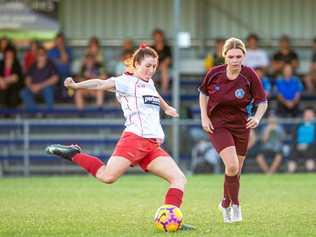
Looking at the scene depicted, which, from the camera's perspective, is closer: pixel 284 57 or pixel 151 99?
pixel 151 99

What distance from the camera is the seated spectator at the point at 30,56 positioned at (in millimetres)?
22625

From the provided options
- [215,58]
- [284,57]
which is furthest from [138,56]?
[284,57]

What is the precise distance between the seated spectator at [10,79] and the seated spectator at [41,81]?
0.59 feet

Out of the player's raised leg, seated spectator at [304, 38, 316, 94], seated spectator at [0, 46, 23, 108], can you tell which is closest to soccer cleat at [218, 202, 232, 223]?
the player's raised leg

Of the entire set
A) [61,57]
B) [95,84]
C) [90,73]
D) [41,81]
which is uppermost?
[95,84]

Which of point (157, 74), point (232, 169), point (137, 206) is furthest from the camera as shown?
point (157, 74)

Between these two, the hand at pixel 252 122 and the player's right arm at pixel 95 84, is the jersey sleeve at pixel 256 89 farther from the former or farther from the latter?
the player's right arm at pixel 95 84

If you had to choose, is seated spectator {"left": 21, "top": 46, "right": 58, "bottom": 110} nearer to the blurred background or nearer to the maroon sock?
the blurred background

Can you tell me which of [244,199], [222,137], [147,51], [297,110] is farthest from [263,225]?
[297,110]

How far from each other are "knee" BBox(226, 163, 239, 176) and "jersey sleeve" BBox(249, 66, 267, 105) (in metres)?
0.76

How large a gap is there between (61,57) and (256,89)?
13.0 m

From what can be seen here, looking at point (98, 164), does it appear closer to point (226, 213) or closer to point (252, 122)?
point (226, 213)

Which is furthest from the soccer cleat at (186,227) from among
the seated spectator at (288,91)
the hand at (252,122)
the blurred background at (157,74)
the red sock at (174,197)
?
the seated spectator at (288,91)

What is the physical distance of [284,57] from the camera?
74.5 feet
